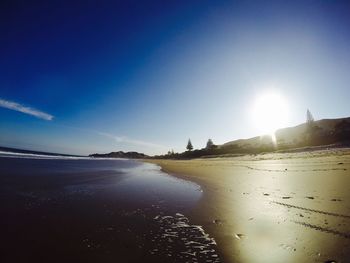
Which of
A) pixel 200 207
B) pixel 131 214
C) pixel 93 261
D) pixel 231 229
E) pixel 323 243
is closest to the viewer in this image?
pixel 93 261

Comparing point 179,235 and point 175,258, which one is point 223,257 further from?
point 179,235

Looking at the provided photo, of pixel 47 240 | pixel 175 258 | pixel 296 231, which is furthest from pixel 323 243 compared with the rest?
pixel 47 240

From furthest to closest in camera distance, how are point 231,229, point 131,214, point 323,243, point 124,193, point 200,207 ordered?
point 124,193, point 200,207, point 131,214, point 231,229, point 323,243

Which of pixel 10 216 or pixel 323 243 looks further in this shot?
pixel 10 216

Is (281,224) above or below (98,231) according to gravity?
below

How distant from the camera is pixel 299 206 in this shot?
24.0 feet

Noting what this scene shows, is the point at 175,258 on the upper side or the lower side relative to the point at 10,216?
lower

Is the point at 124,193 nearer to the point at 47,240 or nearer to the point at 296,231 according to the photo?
the point at 47,240

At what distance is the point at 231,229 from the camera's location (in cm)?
571

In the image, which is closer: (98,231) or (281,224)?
(98,231)

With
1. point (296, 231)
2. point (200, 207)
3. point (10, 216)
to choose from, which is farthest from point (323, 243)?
point (10, 216)

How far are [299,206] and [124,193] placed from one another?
6767 mm

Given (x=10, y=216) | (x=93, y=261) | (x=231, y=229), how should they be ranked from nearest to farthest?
(x=93, y=261), (x=231, y=229), (x=10, y=216)

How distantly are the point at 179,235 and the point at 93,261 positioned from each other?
199 centimetres
